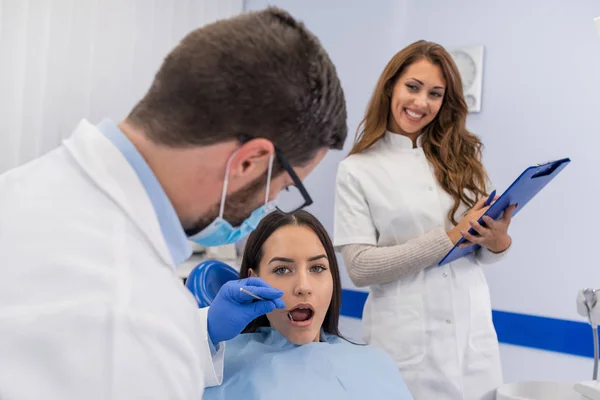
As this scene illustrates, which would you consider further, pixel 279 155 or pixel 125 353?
pixel 279 155

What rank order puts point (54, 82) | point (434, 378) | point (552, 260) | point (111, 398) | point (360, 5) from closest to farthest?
point (111, 398)
point (434, 378)
point (54, 82)
point (552, 260)
point (360, 5)

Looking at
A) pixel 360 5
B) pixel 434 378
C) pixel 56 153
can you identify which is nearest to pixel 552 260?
pixel 434 378

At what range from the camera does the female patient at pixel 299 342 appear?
58.7 inches

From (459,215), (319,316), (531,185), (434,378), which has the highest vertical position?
(531,185)

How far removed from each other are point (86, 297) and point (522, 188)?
48.9 inches

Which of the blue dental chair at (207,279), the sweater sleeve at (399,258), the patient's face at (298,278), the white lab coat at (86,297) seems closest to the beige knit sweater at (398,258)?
the sweater sleeve at (399,258)

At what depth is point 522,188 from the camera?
1.57 metres

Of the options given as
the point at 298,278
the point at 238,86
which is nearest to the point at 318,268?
the point at 298,278

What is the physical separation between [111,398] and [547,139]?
230 centimetres

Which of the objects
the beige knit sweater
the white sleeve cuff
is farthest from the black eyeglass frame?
the beige knit sweater

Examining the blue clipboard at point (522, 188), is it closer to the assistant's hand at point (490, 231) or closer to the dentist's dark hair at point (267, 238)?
the assistant's hand at point (490, 231)

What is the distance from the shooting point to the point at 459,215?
190 cm

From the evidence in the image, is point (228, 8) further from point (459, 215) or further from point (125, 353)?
point (125, 353)

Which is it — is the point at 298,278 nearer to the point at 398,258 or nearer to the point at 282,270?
the point at 282,270
